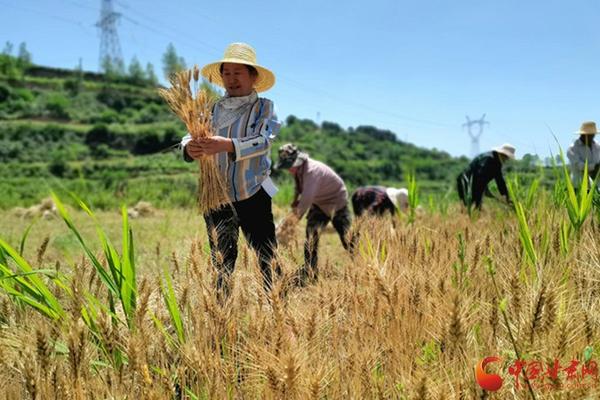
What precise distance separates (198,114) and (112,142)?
42310mm

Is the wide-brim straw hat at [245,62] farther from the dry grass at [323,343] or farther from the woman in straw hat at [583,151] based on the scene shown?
the woman in straw hat at [583,151]

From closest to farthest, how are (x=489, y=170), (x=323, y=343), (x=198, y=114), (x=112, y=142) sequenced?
(x=323, y=343) < (x=198, y=114) < (x=489, y=170) < (x=112, y=142)

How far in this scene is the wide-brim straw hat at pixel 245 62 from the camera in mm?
2191

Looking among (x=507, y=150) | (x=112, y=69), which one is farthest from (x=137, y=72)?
(x=507, y=150)

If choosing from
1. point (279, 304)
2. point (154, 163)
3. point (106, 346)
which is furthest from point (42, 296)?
point (154, 163)

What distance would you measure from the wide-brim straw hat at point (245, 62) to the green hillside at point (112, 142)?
932cm

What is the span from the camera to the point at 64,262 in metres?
4.07

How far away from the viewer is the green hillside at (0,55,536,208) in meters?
27.2

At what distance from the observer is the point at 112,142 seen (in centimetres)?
4047

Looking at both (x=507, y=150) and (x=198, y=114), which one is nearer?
(x=198, y=114)

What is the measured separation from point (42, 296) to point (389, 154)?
192ft

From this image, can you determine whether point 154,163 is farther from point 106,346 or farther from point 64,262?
point 106,346

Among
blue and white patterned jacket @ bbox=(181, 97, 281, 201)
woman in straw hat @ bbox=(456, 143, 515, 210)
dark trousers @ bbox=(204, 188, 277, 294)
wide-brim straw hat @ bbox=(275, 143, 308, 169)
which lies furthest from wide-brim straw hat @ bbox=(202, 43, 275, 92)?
woman in straw hat @ bbox=(456, 143, 515, 210)

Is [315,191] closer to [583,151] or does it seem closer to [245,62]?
[245,62]
